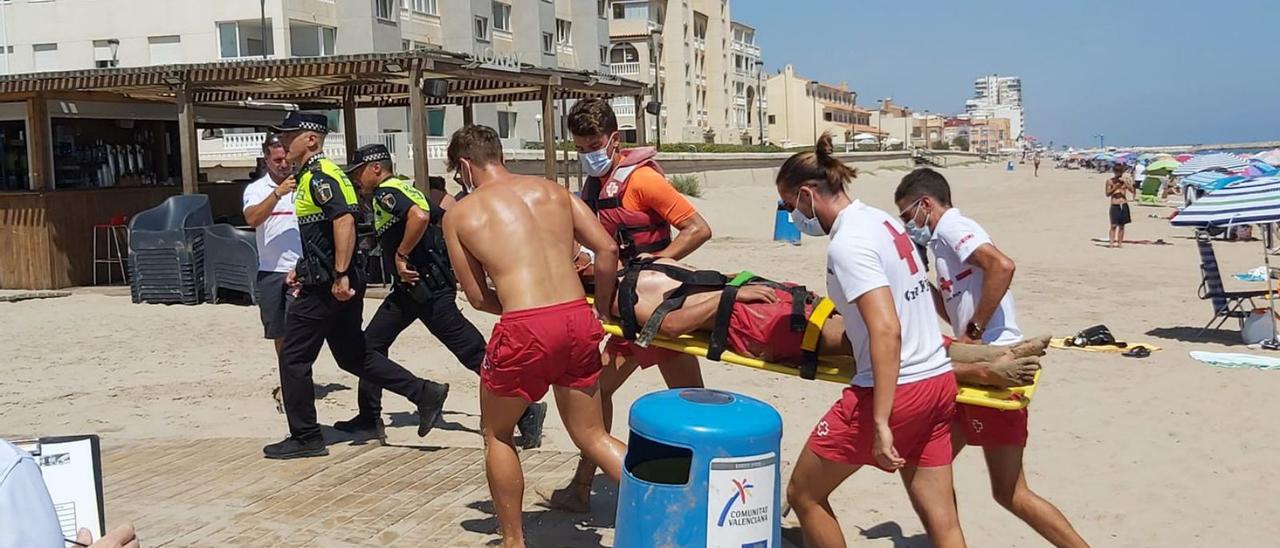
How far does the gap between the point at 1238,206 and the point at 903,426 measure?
8.13 m

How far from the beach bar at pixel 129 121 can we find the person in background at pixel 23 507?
11502mm

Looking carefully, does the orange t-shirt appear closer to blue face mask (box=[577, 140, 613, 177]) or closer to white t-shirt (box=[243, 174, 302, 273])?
blue face mask (box=[577, 140, 613, 177])

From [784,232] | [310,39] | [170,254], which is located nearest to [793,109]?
[310,39]

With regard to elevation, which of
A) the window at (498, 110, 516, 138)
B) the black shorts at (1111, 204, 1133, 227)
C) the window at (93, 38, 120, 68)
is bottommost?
the black shorts at (1111, 204, 1133, 227)

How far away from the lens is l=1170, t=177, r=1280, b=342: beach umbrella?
9.93 metres

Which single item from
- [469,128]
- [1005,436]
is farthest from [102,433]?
[1005,436]

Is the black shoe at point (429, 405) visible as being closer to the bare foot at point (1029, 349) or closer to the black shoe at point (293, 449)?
the black shoe at point (293, 449)

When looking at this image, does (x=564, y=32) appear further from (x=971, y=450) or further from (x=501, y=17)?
(x=971, y=450)

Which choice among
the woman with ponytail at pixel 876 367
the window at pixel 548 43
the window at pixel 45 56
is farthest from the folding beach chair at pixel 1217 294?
the window at pixel 548 43

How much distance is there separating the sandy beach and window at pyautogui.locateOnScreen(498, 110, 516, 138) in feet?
102

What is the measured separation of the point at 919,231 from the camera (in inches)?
184

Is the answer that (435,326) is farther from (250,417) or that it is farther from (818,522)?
(818,522)

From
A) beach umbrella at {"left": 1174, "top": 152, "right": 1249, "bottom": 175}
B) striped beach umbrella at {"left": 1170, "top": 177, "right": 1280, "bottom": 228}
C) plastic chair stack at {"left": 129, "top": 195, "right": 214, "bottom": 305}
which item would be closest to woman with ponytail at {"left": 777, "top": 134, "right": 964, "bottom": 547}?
striped beach umbrella at {"left": 1170, "top": 177, "right": 1280, "bottom": 228}

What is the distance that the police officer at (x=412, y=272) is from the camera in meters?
6.21
